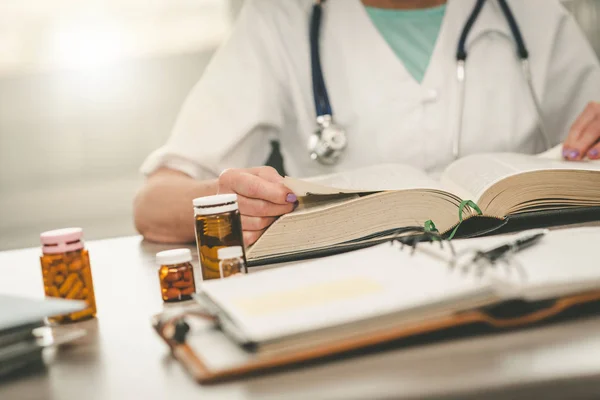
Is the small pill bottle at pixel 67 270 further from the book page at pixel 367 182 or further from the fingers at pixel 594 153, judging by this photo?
the fingers at pixel 594 153

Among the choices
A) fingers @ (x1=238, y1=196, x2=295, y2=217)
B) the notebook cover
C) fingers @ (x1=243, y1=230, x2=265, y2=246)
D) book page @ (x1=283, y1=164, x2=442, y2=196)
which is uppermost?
book page @ (x1=283, y1=164, x2=442, y2=196)

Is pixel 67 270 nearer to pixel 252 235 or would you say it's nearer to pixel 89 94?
pixel 252 235

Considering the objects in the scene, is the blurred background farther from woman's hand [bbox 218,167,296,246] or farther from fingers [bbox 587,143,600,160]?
woman's hand [bbox 218,167,296,246]

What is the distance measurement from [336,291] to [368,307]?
58 mm

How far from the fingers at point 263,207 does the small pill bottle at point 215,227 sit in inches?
6.5

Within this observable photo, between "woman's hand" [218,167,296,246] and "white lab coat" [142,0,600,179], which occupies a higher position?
"white lab coat" [142,0,600,179]

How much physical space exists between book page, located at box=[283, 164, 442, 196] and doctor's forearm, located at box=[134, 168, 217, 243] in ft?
0.67

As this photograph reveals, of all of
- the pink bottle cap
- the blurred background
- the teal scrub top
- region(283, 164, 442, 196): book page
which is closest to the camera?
the pink bottle cap

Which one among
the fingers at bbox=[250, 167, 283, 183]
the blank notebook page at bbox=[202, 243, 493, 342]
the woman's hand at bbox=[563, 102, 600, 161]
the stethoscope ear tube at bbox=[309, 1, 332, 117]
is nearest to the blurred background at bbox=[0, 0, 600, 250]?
the stethoscope ear tube at bbox=[309, 1, 332, 117]

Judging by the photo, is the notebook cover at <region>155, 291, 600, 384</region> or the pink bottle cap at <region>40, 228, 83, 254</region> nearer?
the notebook cover at <region>155, 291, 600, 384</region>

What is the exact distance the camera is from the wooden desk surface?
1.53 ft


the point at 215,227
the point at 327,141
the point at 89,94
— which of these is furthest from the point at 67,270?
the point at 89,94

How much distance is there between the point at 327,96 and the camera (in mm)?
1529

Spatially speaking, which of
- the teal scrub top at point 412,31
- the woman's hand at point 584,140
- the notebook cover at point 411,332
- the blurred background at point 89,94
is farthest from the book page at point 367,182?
the blurred background at point 89,94
